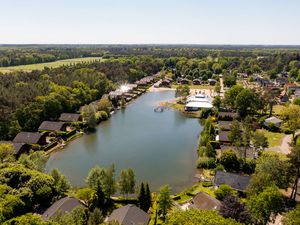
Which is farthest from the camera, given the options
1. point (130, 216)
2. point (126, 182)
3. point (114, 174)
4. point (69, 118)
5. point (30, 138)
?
point (69, 118)

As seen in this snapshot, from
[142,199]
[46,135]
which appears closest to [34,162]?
[142,199]

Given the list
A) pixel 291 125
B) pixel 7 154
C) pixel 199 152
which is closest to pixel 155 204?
pixel 199 152

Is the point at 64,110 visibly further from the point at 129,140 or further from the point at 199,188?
the point at 199,188

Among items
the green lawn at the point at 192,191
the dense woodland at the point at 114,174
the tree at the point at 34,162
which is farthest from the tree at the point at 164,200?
the tree at the point at 34,162

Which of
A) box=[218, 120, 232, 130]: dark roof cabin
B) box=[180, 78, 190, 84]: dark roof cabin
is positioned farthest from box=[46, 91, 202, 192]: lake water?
box=[180, 78, 190, 84]: dark roof cabin

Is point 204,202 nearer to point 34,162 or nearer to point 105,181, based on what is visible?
point 105,181

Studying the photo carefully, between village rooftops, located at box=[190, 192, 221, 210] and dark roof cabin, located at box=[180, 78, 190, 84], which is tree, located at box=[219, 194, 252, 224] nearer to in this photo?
village rooftops, located at box=[190, 192, 221, 210]

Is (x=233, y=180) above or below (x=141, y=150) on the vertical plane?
above
